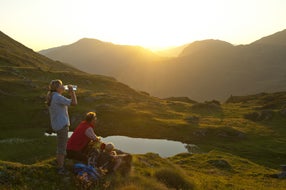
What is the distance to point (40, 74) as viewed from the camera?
12094 centimetres

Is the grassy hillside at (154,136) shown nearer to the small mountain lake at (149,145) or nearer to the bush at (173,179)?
the bush at (173,179)

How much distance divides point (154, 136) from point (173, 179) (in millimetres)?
51904

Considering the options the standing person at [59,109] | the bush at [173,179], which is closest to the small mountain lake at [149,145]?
the bush at [173,179]

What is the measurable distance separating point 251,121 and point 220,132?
25.1 m

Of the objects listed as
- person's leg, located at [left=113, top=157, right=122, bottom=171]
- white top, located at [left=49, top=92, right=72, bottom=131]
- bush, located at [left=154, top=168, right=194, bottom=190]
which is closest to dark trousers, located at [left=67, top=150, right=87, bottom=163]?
person's leg, located at [left=113, top=157, right=122, bottom=171]

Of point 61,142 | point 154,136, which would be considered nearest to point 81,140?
point 61,142

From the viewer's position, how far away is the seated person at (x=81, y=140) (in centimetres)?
1769

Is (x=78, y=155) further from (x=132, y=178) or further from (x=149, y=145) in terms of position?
(x=149, y=145)

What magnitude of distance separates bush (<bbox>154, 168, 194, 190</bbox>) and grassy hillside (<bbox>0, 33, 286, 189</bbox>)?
0.21ft

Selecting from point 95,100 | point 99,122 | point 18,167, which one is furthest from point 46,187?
point 95,100

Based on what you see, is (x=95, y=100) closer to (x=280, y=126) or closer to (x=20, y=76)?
(x=20, y=76)

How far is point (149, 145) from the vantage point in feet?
224

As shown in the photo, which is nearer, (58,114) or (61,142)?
(58,114)

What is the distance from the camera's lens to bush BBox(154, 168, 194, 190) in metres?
22.0
